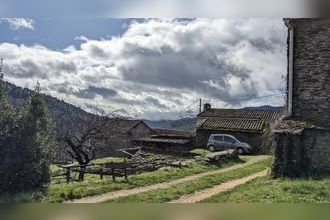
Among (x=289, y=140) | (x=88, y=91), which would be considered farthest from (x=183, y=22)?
(x=289, y=140)

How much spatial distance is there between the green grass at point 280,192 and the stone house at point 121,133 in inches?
32.6

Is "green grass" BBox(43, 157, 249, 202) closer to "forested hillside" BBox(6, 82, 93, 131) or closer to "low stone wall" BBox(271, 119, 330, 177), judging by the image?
"low stone wall" BBox(271, 119, 330, 177)

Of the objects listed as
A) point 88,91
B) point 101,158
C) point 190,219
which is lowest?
point 190,219

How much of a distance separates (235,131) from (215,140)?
0.20m

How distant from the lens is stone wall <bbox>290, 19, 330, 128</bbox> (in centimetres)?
459

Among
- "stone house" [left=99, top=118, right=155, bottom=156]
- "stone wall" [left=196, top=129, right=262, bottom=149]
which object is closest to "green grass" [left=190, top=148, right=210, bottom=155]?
"stone wall" [left=196, top=129, right=262, bottom=149]

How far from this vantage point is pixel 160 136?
4.77 m

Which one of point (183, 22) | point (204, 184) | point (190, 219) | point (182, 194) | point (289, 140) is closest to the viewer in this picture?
point (190, 219)

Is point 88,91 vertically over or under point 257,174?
over

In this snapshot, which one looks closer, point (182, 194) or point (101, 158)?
point (182, 194)

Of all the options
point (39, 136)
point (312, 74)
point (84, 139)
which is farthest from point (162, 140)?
point (312, 74)

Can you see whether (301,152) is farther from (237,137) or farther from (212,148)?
(212,148)

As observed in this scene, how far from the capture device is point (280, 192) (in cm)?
424

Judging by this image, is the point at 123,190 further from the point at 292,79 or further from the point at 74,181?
the point at 292,79
